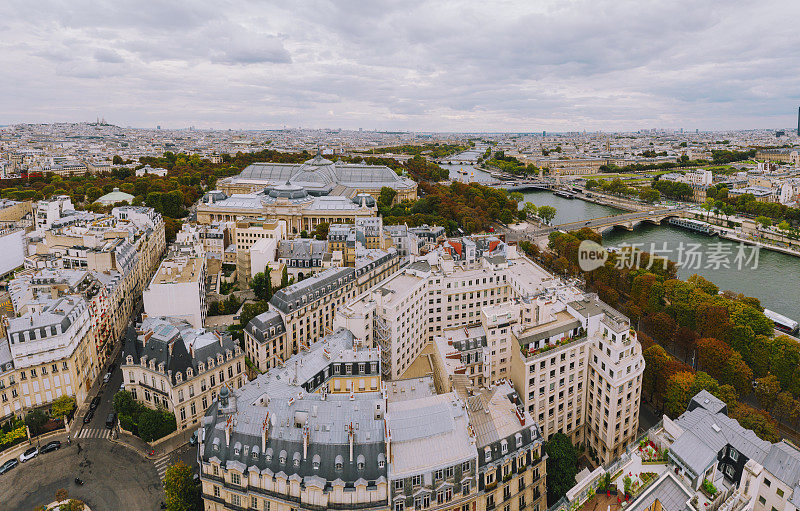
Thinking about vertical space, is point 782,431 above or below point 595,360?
below

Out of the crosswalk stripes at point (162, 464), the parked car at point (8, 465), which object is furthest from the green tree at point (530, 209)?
the parked car at point (8, 465)

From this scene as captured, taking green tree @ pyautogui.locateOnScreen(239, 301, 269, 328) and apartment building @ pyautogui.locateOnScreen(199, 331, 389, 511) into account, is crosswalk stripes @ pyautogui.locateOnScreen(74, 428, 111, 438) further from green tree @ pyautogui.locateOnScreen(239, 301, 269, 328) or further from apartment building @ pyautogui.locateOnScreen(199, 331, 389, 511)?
green tree @ pyautogui.locateOnScreen(239, 301, 269, 328)

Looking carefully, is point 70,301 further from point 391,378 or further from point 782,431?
point 782,431

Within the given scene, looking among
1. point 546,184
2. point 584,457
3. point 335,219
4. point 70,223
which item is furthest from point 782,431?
point 546,184

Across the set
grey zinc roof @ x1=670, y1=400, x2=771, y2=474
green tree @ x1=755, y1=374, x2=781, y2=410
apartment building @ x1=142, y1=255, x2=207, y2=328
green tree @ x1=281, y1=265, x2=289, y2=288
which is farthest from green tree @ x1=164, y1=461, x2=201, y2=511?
green tree @ x1=755, y1=374, x2=781, y2=410

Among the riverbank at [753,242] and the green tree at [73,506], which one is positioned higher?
the riverbank at [753,242]

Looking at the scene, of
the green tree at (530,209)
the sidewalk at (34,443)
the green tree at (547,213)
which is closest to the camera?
the sidewalk at (34,443)

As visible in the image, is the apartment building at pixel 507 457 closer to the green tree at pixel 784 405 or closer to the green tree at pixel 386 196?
the green tree at pixel 784 405
